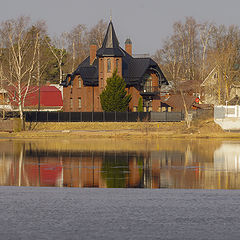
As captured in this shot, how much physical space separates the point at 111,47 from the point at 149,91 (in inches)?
362

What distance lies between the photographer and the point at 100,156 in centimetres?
3459

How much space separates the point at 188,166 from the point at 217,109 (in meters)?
39.6

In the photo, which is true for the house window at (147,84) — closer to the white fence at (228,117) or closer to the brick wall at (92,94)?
the brick wall at (92,94)

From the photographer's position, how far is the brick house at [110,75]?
83.8 metres

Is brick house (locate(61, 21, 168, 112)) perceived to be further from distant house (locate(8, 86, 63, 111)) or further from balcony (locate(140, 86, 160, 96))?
distant house (locate(8, 86, 63, 111))

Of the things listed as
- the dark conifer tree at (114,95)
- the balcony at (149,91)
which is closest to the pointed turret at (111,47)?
the dark conifer tree at (114,95)

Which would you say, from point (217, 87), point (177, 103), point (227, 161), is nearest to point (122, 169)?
point (227, 161)

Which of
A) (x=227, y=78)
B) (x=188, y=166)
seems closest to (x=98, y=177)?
(x=188, y=166)

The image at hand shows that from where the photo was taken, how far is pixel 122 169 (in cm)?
2717

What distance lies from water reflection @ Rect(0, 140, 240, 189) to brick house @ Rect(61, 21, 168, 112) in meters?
47.1

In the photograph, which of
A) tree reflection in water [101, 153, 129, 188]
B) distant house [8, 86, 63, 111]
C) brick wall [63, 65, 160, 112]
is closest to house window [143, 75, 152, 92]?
brick wall [63, 65, 160, 112]

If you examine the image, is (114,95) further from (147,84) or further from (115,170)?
(115,170)

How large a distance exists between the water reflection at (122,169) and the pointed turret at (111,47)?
4650cm

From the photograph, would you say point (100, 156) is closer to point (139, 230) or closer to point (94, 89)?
point (139, 230)
